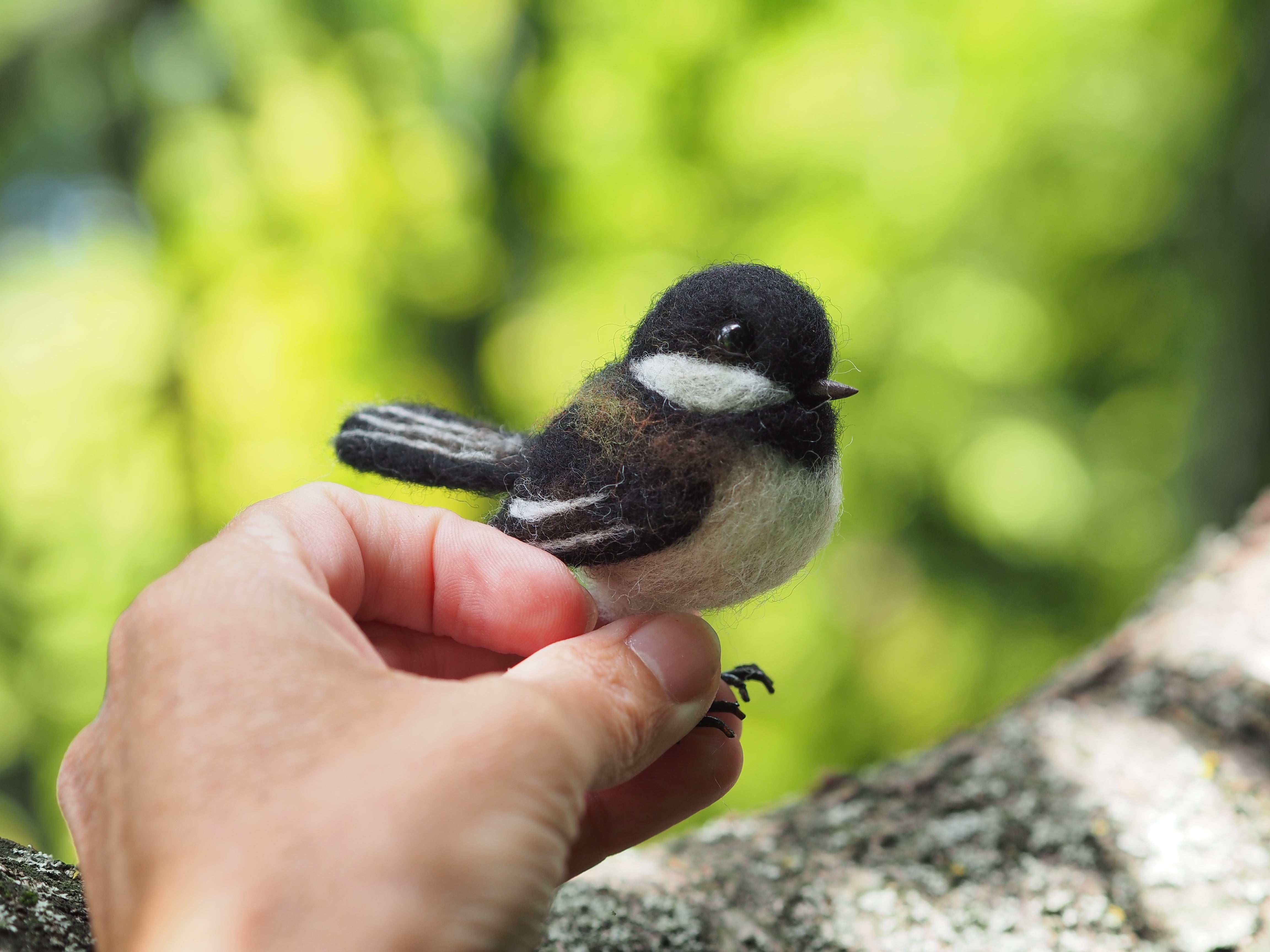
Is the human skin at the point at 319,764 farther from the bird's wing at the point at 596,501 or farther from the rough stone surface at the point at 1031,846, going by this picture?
the rough stone surface at the point at 1031,846

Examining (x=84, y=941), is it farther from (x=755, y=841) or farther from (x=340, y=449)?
(x=755, y=841)

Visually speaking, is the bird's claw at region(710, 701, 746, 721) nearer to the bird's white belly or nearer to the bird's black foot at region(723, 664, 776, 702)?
the bird's black foot at region(723, 664, 776, 702)

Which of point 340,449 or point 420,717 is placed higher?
point 340,449

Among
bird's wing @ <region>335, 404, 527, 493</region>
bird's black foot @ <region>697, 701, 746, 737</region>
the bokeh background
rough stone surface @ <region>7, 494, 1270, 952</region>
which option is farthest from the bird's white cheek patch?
the bokeh background

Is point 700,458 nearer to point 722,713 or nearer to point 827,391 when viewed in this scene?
point 827,391

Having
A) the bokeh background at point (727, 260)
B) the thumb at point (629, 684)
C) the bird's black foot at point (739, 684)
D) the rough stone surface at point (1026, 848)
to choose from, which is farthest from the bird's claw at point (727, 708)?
the bokeh background at point (727, 260)

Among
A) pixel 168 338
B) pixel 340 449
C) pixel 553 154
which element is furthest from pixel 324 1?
pixel 340 449
